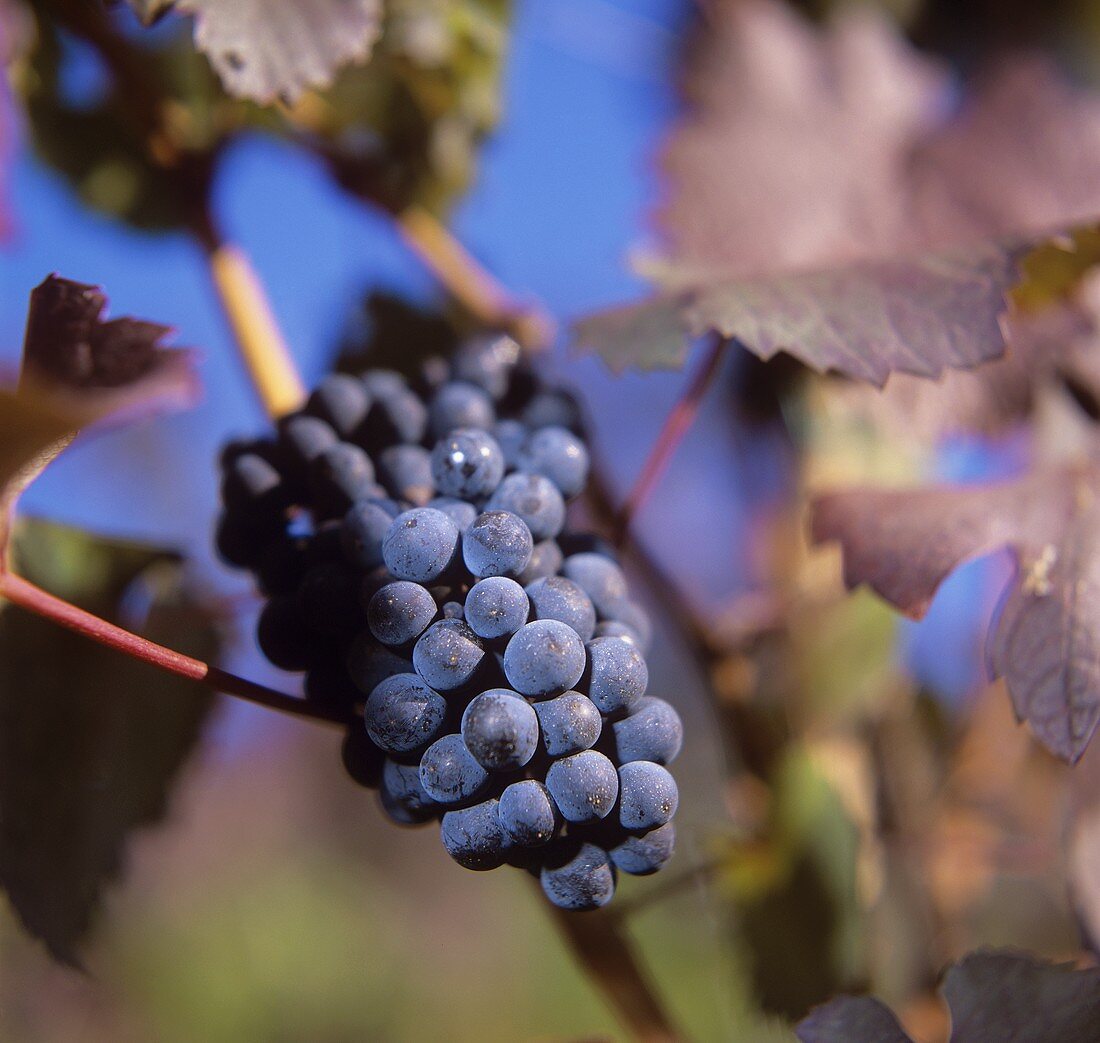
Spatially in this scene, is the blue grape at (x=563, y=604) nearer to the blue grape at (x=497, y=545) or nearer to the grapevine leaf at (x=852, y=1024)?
the blue grape at (x=497, y=545)

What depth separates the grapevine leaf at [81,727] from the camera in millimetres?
501

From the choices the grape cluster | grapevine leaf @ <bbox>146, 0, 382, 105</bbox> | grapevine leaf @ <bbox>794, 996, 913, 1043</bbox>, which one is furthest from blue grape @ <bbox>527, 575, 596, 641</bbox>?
grapevine leaf @ <bbox>146, 0, 382, 105</bbox>

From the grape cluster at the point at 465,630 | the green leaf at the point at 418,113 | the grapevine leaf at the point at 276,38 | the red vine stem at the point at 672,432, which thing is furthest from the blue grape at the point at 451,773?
the green leaf at the point at 418,113

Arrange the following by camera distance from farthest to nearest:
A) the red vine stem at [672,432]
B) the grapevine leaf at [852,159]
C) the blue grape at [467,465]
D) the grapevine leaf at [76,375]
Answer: the grapevine leaf at [852,159], the red vine stem at [672,432], the blue grape at [467,465], the grapevine leaf at [76,375]

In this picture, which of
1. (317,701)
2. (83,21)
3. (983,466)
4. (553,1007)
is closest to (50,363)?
(317,701)

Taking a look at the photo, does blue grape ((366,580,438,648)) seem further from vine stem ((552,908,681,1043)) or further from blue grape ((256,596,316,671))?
vine stem ((552,908,681,1043))

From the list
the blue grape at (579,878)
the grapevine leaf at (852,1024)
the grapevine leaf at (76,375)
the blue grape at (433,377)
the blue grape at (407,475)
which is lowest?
the grapevine leaf at (852,1024)

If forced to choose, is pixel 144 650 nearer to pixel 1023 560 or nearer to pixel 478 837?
pixel 478 837

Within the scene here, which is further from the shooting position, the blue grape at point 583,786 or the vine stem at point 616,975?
the vine stem at point 616,975

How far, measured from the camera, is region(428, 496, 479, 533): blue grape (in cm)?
44

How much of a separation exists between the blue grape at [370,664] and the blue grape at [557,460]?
0.42 ft

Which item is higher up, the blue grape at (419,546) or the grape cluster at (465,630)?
the blue grape at (419,546)

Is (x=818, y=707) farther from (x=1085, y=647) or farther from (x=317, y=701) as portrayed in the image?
(x=317, y=701)

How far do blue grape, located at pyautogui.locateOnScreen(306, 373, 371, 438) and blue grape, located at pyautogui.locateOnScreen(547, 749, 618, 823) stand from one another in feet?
0.72
